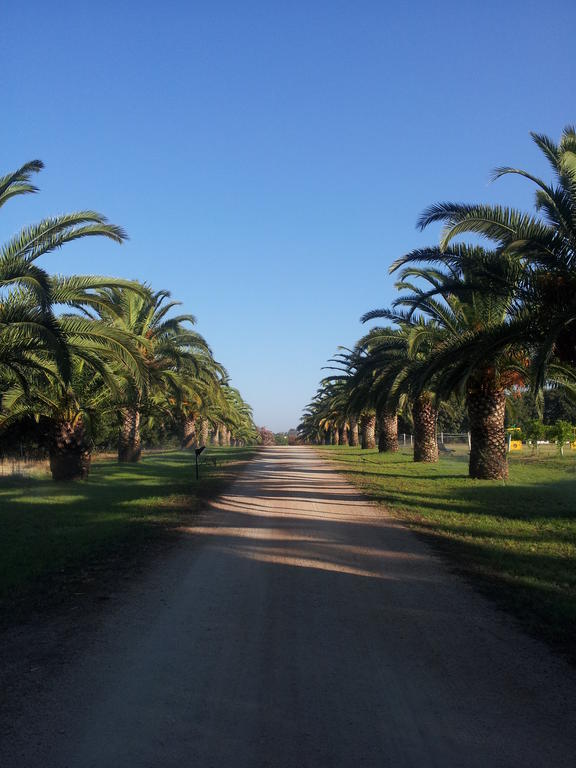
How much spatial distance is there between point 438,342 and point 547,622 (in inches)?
624

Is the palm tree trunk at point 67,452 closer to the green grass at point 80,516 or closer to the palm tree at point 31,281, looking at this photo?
the green grass at point 80,516

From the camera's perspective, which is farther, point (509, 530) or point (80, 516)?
point (80, 516)

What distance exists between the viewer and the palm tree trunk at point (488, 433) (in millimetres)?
20125

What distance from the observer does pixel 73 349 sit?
16812mm

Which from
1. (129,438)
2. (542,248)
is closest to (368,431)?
(129,438)

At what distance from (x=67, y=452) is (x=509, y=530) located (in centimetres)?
1361

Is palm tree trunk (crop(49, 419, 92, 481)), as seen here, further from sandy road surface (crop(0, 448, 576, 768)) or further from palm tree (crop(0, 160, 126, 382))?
sandy road surface (crop(0, 448, 576, 768))

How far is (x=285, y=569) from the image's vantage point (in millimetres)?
8391

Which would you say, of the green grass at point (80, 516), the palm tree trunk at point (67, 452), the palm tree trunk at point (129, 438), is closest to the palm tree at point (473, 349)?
the green grass at point (80, 516)

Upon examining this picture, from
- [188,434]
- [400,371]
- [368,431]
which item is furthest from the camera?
[188,434]

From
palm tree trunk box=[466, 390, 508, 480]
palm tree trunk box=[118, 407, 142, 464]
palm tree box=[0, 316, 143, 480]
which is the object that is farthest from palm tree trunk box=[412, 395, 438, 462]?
palm tree box=[0, 316, 143, 480]

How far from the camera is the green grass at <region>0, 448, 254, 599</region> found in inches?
346

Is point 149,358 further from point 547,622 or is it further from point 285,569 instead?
point 547,622

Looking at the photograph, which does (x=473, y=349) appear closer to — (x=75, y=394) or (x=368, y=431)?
(x=75, y=394)
